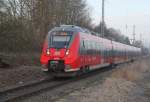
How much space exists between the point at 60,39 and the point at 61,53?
1049 mm

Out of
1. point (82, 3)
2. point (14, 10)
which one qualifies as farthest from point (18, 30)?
point (82, 3)

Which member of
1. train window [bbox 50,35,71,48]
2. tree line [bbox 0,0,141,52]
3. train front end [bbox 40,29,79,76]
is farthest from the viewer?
tree line [bbox 0,0,141,52]

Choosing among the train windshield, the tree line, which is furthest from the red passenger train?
the tree line

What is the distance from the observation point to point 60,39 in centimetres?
2072

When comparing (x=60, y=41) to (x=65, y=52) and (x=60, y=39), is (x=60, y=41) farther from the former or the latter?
(x=65, y=52)

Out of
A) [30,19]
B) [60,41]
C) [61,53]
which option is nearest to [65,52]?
[61,53]

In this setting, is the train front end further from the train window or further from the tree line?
the tree line

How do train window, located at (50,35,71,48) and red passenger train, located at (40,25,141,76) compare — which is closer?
red passenger train, located at (40,25,141,76)

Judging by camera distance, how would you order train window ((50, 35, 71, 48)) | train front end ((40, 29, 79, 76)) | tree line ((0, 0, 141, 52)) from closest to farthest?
train front end ((40, 29, 79, 76)), train window ((50, 35, 71, 48)), tree line ((0, 0, 141, 52))

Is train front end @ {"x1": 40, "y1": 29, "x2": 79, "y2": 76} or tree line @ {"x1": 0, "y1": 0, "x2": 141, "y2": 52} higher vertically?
tree line @ {"x1": 0, "y1": 0, "x2": 141, "y2": 52}

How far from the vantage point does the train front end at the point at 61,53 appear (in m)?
19.9

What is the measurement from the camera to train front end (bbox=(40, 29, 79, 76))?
19906mm

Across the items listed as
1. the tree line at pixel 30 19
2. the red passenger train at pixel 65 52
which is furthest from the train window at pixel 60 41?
the tree line at pixel 30 19

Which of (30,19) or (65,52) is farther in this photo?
(30,19)
